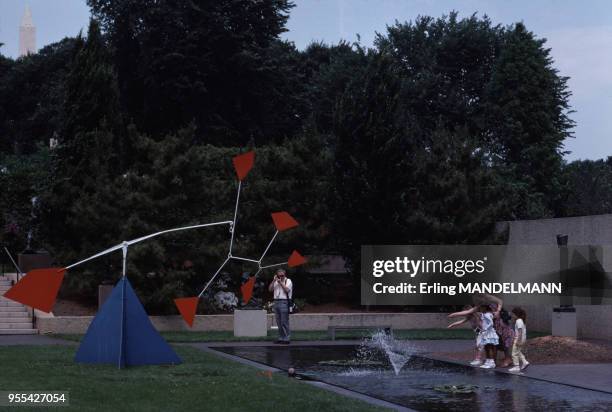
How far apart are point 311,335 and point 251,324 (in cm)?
207

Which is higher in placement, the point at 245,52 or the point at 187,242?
the point at 245,52

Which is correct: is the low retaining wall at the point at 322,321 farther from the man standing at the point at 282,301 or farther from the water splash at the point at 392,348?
the man standing at the point at 282,301

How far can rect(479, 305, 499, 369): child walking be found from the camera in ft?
74.4

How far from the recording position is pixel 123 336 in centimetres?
2080

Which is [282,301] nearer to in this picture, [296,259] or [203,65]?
[296,259]

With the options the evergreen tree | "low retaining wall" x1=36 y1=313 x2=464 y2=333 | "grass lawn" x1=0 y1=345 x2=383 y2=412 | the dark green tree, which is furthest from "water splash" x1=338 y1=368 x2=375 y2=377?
the evergreen tree

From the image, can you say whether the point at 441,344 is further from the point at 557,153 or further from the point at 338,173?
the point at 557,153

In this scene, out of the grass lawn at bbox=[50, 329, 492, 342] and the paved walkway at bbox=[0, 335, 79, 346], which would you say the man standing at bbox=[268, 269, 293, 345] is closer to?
the grass lawn at bbox=[50, 329, 492, 342]

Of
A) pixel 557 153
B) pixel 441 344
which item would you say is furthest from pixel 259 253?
pixel 557 153

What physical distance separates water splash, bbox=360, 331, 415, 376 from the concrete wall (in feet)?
18.9

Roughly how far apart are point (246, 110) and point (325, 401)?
157 ft

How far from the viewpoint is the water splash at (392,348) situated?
76.6ft

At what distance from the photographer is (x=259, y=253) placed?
129 ft

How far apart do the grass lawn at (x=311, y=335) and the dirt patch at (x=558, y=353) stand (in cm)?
658
